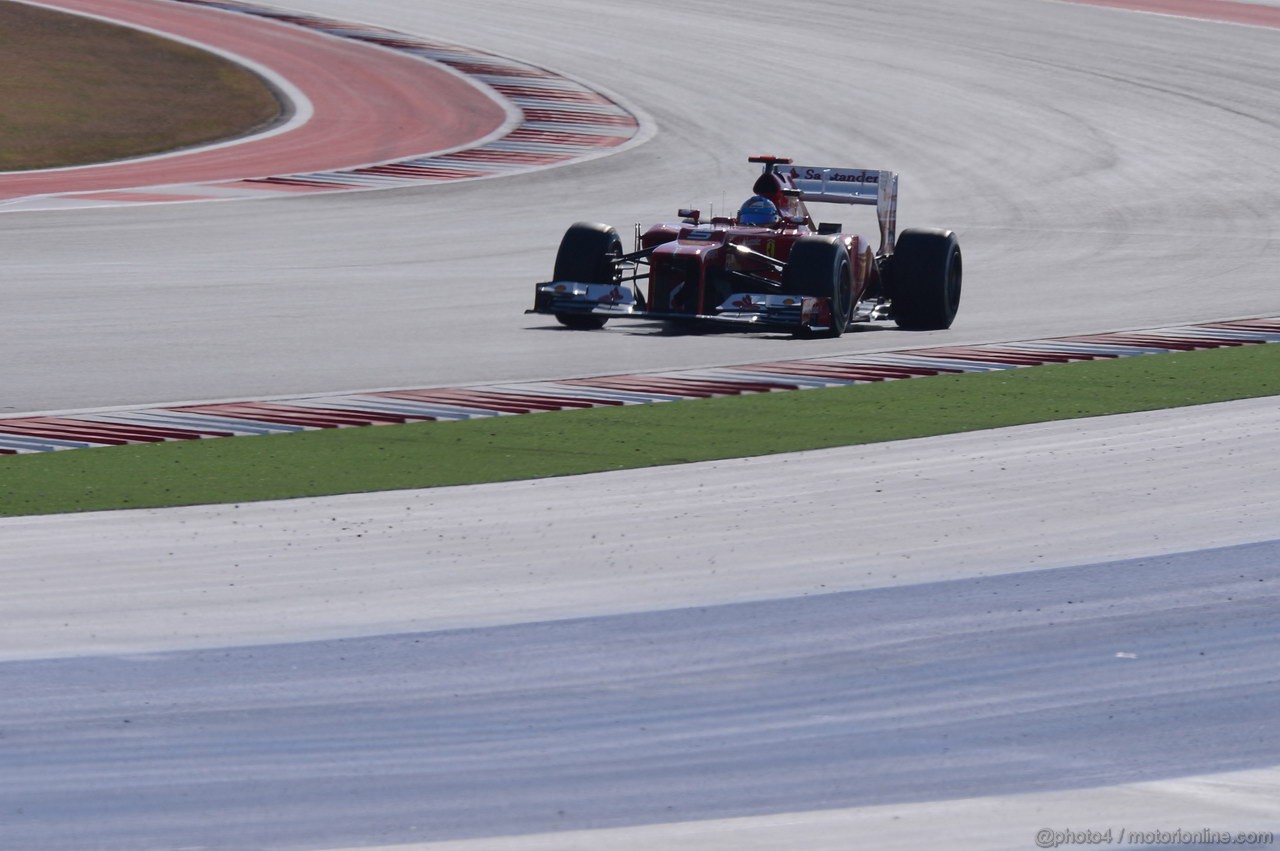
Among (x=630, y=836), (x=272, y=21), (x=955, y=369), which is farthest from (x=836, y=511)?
(x=272, y=21)

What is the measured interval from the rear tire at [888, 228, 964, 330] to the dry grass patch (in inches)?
→ 576

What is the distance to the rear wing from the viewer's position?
659 inches

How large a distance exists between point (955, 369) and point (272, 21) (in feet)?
92.0

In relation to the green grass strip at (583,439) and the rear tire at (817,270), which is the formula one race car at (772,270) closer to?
the rear tire at (817,270)

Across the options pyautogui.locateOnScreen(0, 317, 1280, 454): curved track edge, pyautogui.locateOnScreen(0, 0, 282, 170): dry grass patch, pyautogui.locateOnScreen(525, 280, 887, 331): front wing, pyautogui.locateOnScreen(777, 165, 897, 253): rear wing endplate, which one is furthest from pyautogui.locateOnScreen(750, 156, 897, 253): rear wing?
pyautogui.locateOnScreen(0, 0, 282, 170): dry grass patch

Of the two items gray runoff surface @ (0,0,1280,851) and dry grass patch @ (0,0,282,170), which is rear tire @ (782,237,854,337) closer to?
gray runoff surface @ (0,0,1280,851)

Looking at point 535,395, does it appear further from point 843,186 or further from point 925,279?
point 843,186

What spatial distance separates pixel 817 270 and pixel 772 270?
0.65m

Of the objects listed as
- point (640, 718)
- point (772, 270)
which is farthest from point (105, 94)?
point (640, 718)

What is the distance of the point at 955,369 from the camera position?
14.2m

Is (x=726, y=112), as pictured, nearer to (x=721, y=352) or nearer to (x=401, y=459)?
(x=721, y=352)

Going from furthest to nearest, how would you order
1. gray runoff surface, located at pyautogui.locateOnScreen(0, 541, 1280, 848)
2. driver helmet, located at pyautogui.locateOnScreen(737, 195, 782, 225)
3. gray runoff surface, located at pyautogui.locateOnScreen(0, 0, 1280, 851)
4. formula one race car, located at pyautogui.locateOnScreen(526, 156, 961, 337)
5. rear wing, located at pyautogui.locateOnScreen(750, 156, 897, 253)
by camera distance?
rear wing, located at pyautogui.locateOnScreen(750, 156, 897, 253), driver helmet, located at pyautogui.locateOnScreen(737, 195, 782, 225), formula one race car, located at pyautogui.locateOnScreen(526, 156, 961, 337), gray runoff surface, located at pyautogui.locateOnScreen(0, 0, 1280, 851), gray runoff surface, located at pyautogui.locateOnScreen(0, 541, 1280, 848)

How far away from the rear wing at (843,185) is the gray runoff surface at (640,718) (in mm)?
9223

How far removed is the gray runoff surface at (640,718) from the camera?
A: 5.71m
